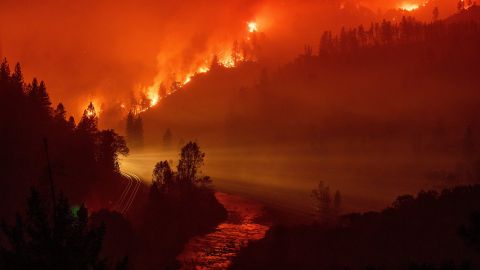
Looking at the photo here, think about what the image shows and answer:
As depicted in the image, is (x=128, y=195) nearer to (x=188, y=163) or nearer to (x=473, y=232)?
(x=188, y=163)

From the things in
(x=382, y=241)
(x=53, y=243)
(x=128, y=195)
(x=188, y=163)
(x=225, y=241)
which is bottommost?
(x=225, y=241)

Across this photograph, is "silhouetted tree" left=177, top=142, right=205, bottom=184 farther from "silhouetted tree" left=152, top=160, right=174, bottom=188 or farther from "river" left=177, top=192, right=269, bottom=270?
"river" left=177, top=192, right=269, bottom=270

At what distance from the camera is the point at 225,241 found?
76062 millimetres

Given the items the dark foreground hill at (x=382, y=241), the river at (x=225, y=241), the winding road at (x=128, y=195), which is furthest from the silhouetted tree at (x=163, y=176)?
the dark foreground hill at (x=382, y=241)

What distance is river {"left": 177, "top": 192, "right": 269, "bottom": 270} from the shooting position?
6612 cm

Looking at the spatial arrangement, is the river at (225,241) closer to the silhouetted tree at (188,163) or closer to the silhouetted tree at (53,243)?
the silhouetted tree at (188,163)

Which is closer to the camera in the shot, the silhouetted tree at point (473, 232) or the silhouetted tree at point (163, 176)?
the silhouetted tree at point (473, 232)

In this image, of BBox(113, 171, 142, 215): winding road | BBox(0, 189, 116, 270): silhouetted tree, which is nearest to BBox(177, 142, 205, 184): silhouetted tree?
BBox(113, 171, 142, 215): winding road

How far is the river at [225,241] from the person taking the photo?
6612cm

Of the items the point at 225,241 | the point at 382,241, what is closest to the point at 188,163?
the point at 225,241

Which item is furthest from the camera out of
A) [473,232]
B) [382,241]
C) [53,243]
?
[382,241]

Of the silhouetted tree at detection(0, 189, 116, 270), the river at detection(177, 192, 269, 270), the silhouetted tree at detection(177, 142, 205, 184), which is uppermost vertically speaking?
the silhouetted tree at detection(177, 142, 205, 184)

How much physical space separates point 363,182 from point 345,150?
1535 inches

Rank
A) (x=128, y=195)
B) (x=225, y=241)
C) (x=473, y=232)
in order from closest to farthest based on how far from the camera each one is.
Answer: (x=473, y=232), (x=225, y=241), (x=128, y=195)
